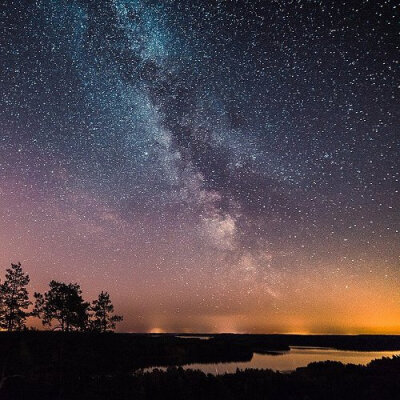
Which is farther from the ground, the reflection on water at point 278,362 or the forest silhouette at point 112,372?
the forest silhouette at point 112,372

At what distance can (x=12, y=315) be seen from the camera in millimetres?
42188

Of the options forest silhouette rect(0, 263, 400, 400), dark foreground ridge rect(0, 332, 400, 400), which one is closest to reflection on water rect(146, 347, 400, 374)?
forest silhouette rect(0, 263, 400, 400)

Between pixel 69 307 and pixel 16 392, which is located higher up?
pixel 69 307

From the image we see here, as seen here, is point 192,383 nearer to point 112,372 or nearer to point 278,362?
point 112,372

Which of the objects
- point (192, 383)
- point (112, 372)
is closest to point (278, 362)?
point (112, 372)

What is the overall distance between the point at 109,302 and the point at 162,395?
112ft

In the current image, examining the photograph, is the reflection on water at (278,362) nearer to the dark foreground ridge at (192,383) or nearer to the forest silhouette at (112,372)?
the forest silhouette at (112,372)

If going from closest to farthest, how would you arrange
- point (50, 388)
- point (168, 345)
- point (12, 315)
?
point (50, 388) < point (12, 315) < point (168, 345)

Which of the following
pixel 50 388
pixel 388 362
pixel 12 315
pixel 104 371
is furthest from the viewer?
pixel 12 315

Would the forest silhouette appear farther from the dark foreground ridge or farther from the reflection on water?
the reflection on water

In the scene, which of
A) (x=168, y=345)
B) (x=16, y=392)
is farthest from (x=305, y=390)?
(x=168, y=345)

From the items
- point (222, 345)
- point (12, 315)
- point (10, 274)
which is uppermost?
point (10, 274)

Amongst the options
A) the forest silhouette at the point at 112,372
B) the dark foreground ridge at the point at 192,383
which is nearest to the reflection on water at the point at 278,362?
the forest silhouette at the point at 112,372

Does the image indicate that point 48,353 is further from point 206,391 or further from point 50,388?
point 206,391
